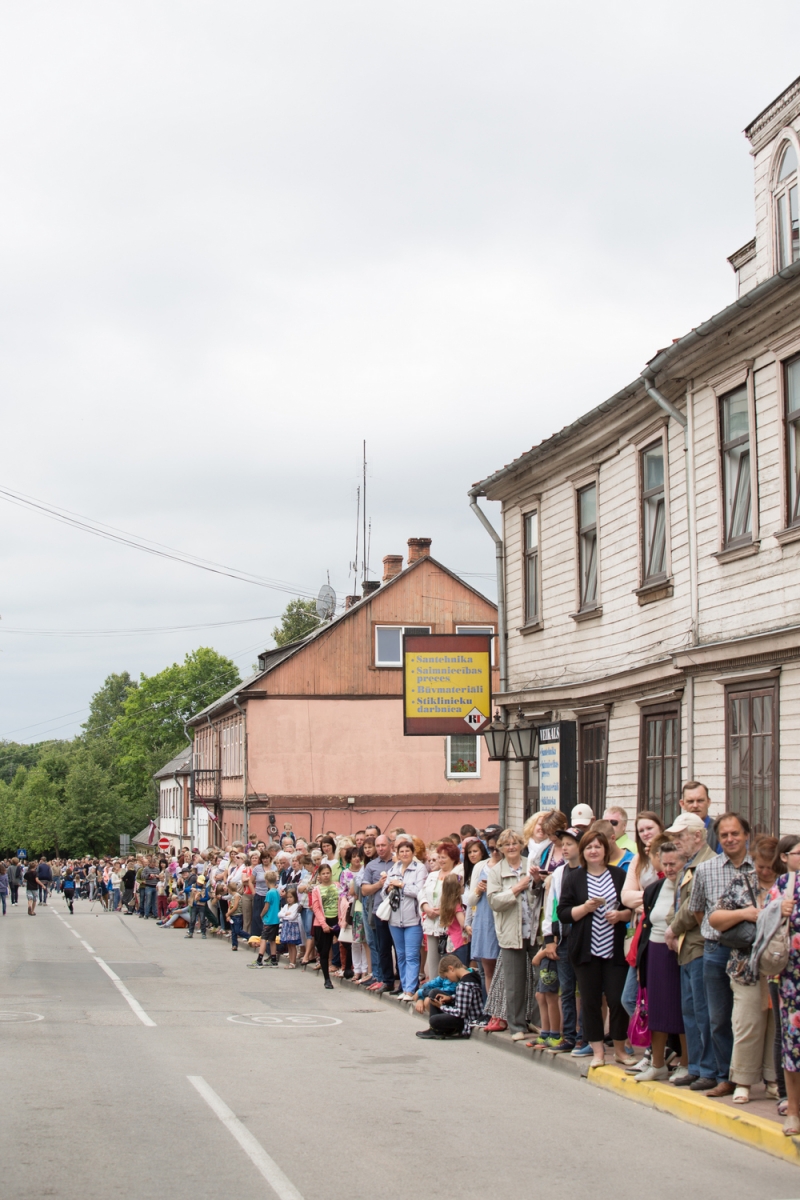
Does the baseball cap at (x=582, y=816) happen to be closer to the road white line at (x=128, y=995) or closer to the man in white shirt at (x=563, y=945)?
the man in white shirt at (x=563, y=945)

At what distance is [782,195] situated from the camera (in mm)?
15938

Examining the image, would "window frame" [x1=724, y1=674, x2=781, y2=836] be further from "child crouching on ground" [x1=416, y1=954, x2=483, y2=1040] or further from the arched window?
the arched window

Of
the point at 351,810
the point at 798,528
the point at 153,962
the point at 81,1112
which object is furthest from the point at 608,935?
the point at 351,810

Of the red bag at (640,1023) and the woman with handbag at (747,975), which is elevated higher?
the woman with handbag at (747,975)

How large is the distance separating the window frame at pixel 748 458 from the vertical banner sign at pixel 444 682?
8.07m

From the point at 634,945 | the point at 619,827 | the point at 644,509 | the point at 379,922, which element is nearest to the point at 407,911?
the point at 379,922

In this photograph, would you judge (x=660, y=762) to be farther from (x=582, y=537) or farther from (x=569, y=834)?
(x=569, y=834)

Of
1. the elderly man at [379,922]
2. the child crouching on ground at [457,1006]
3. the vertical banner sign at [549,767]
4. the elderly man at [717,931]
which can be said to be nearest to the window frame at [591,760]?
the vertical banner sign at [549,767]

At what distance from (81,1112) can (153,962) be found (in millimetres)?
14202

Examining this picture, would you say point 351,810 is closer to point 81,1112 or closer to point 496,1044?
point 496,1044

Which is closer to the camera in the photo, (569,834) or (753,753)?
(569,834)

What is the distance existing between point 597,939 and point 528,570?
1223 cm

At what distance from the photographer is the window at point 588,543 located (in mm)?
19703

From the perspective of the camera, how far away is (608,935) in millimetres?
10469
